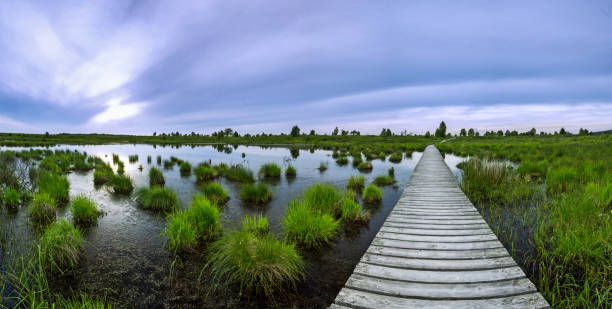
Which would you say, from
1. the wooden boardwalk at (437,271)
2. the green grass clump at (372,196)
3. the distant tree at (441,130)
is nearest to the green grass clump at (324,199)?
the green grass clump at (372,196)

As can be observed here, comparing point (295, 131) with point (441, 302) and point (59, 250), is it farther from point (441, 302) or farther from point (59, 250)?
point (441, 302)

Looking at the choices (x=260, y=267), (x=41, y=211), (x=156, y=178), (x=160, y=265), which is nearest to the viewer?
(x=260, y=267)

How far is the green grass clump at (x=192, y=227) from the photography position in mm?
6180

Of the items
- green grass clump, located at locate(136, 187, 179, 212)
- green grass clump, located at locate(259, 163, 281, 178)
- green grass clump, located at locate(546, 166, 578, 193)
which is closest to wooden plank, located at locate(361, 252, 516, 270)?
green grass clump, located at locate(136, 187, 179, 212)

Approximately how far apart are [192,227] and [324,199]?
4.21m

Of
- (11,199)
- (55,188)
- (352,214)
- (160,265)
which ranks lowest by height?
(160,265)

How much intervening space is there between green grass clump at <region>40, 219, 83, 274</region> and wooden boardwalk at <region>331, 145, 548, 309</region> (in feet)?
18.5

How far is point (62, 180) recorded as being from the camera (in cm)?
1143

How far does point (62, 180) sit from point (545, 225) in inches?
693

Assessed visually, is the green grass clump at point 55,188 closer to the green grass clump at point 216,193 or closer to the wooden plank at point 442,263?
the green grass clump at point 216,193

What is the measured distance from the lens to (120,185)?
12672 mm

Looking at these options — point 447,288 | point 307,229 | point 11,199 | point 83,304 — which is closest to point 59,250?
point 83,304

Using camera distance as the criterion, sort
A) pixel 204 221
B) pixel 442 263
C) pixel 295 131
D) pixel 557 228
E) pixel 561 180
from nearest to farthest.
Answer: pixel 442 263 < pixel 557 228 < pixel 204 221 < pixel 561 180 < pixel 295 131

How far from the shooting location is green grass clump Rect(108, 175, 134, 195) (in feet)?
41.2
